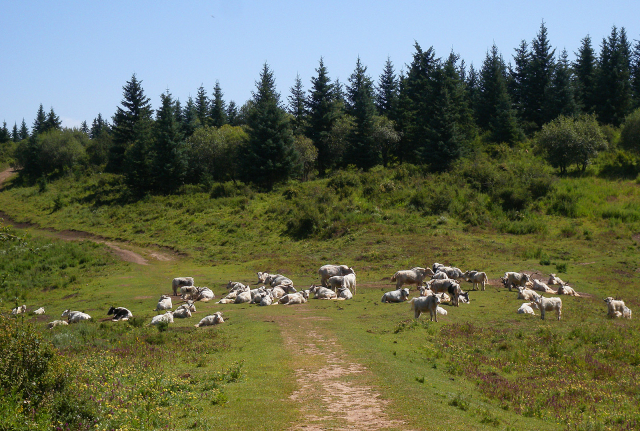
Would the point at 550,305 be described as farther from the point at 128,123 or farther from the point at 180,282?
the point at 128,123

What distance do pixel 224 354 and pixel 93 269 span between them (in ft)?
85.5

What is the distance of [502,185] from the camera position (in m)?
51.0

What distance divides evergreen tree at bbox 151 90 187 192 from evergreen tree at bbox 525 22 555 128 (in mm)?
51119

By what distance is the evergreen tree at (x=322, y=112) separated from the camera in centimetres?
7131

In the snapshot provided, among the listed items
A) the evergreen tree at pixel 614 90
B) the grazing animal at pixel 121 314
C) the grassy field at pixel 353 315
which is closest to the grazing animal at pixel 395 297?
the grassy field at pixel 353 315

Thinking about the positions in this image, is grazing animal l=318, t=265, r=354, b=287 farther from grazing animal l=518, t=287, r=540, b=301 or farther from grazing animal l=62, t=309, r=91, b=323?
grazing animal l=62, t=309, r=91, b=323

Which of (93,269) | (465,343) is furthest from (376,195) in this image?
(465,343)

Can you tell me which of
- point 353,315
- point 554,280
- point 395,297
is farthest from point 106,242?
point 554,280

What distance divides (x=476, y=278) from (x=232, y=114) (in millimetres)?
86915

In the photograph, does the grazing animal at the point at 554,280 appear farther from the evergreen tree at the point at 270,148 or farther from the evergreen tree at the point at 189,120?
the evergreen tree at the point at 189,120

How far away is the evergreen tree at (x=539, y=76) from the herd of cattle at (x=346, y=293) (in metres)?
56.6

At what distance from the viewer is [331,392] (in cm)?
1138

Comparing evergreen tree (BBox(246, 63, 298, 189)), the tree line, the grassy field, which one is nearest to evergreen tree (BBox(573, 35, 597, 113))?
the tree line

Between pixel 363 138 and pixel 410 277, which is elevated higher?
pixel 363 138
